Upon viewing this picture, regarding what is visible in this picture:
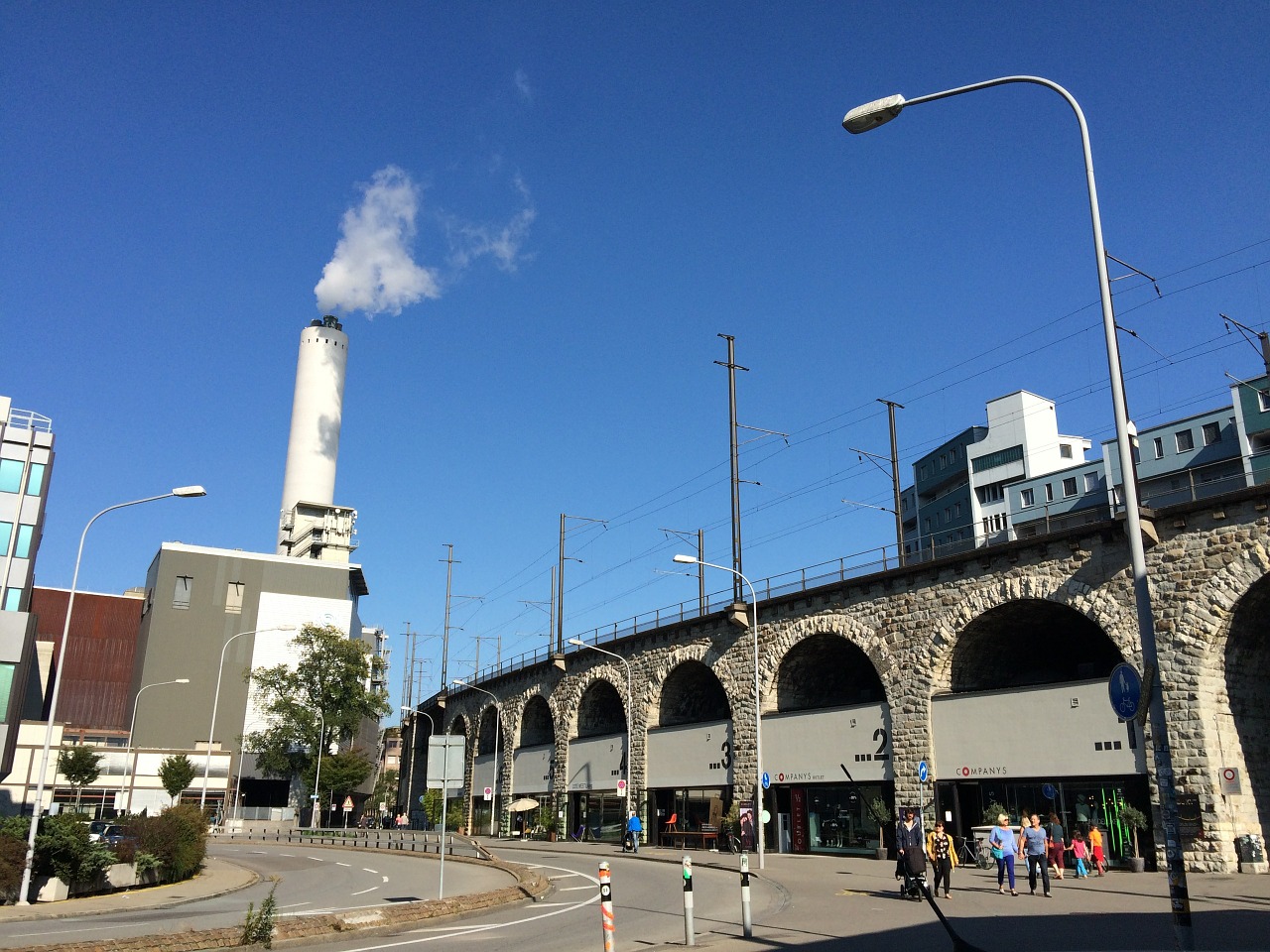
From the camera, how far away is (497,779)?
2507 inches

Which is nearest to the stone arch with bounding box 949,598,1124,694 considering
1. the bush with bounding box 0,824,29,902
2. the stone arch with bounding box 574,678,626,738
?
the stone arch with bounding box 574,678,626,738

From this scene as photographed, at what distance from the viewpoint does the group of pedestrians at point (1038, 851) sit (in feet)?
66.2

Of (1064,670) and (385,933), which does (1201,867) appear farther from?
(385,933)

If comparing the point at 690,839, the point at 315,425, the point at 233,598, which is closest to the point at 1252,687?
the point at 690,839

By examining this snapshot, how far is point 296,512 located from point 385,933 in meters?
92.1

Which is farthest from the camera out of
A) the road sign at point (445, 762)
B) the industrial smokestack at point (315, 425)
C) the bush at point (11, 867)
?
the industrial smokestack at point (315, 425)

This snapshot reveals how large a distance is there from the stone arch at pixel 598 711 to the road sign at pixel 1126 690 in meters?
42.2

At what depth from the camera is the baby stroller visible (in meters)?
19.2

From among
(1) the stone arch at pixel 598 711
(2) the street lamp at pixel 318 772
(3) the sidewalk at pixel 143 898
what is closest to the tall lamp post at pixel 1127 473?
(3) the sidewalk at pixel 143 898

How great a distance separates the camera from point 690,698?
153 ft

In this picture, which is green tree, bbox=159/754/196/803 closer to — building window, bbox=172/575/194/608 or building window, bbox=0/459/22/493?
building window, bbox=0/459/22/493

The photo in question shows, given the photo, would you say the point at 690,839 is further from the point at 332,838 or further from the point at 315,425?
the point at 315,425

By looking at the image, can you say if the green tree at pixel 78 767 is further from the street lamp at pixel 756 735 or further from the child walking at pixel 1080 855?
the child walking at pixel 1080 855

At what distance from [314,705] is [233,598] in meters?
16.4
